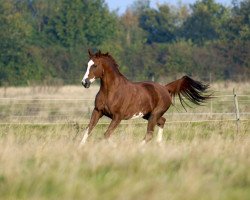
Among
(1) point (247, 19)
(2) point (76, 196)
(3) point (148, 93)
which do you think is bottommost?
(2) point (76, 196)

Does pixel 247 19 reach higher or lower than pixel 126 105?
higher

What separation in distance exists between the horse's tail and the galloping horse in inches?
31.9

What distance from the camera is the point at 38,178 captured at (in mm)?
8773

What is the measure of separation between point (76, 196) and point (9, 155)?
2.14 m

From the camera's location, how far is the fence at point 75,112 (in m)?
22.2

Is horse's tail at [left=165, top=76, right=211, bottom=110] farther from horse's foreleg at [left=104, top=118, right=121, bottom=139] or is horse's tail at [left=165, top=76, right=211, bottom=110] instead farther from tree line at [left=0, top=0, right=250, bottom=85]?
tree line at [left=0, top=0, right=250, bottom=85]

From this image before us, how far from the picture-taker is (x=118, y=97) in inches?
574

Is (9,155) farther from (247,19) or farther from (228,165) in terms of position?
(247,19)

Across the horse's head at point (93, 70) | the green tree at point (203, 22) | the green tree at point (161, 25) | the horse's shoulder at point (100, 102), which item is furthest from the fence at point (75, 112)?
the green tree at point (161, 25)

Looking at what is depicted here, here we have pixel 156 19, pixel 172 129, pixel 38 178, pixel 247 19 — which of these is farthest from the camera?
pixel 156 19

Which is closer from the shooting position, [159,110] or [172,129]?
[159,110]

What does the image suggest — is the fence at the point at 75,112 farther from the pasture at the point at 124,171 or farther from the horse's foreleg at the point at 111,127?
the pasture at the point at 124,171

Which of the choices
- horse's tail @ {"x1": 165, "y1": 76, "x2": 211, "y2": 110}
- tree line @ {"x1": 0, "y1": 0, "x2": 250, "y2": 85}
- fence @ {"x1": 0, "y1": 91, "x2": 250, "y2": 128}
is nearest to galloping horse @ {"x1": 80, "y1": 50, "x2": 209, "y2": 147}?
horse's tail @ {"x1": 165, "y1": 76, "x2": 211, "y2": 110}

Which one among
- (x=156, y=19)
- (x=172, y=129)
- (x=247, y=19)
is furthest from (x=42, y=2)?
(x=172, y=129)
